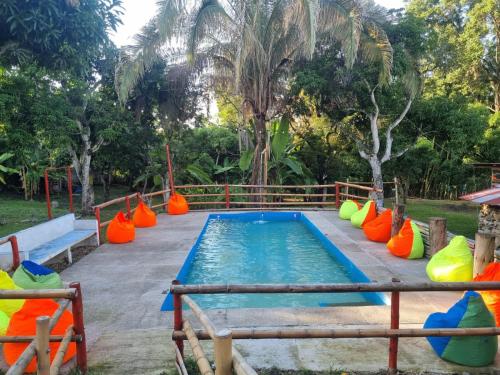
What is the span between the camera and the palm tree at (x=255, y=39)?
29.4ft

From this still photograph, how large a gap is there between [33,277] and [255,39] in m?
7.10

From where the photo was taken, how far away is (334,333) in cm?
271

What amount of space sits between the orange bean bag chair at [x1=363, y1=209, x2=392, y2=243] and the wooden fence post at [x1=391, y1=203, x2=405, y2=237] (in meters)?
0.20

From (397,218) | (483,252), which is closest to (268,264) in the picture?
(397,218)

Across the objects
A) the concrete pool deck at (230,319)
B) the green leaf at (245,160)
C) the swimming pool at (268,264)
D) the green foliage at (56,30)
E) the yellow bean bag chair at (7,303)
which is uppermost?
the green foliage at (56,30)

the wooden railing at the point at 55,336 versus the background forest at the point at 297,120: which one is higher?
the background forest at the point at 297,120

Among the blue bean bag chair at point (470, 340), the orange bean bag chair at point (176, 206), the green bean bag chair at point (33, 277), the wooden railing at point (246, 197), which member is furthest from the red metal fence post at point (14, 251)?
the wooden railing at point (246, 197)

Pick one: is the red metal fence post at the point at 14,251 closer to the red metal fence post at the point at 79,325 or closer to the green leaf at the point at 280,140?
the red metal fence post at the point at 79,325

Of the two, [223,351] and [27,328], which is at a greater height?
[223,351]

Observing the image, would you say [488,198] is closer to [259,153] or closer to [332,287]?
[332,287]

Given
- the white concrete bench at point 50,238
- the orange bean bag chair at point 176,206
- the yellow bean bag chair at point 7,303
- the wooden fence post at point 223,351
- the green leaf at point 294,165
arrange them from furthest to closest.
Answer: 1. the green leaf at point 294,165
2. the orange bean bag chair at point 176,206
3. the white concrete bench at point 50,238
4. the yellow bean bag chair at point 7,303
5. the wooden fence post at point 223,351

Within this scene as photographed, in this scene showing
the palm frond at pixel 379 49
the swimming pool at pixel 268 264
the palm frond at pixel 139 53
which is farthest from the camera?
the palm frond at pixel 379 49

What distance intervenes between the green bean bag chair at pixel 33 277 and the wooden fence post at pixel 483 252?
15.5 feet

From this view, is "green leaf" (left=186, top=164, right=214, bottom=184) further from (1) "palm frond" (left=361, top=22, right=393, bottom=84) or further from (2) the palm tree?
(1) "palm frond" (left=361, top=22, right=393, bottom=84)
